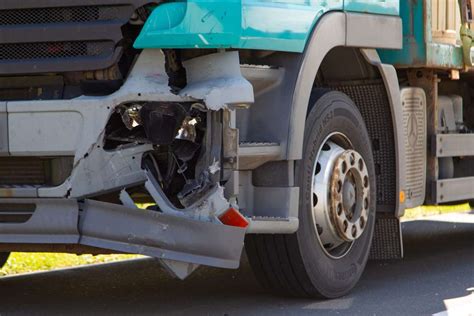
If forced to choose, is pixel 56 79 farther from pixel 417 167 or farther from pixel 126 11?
pixel 417 167

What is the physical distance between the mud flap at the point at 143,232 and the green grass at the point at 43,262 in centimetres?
331

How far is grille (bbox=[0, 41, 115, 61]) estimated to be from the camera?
6488 mm

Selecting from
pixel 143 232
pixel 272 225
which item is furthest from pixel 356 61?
pixel 143 232

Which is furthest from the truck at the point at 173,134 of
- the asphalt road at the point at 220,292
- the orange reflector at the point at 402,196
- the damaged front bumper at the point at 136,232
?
the orange reflector at the point at 402,196

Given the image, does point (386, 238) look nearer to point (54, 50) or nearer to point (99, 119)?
point (99, 119)

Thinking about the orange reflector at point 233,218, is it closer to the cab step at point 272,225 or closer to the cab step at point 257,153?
the cab step at point 272,225

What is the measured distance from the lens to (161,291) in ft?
27.1

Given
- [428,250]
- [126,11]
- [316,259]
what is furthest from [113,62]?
[428,250]

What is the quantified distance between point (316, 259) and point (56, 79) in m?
1.87

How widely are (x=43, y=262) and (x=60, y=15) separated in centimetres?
401

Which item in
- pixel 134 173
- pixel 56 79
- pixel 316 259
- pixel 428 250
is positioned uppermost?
pixel 56 79

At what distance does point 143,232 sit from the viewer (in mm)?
6312

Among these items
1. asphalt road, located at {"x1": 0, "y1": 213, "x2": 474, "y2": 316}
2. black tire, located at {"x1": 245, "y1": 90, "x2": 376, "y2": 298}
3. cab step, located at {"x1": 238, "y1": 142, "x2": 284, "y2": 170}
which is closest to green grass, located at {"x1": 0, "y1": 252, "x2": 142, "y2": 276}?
asphalt road, located at {"x1": 0, "y1": 213, "x2": 474, "y2": 316}

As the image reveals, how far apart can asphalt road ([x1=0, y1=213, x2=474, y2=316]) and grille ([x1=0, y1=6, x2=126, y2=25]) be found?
170 cm
